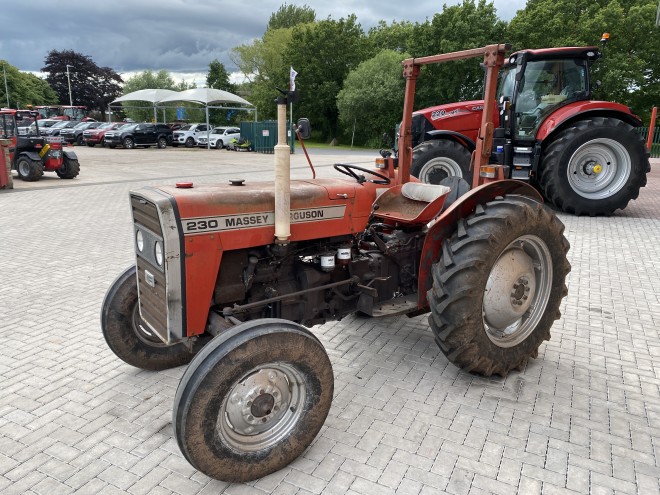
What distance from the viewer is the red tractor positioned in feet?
42.7

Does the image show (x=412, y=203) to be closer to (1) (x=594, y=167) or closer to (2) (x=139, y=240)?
(2) (x=139, y=240)

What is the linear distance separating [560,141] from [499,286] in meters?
6.30

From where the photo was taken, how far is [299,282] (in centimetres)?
316

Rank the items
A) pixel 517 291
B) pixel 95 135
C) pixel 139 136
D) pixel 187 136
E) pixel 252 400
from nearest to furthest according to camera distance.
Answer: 1. pixel 252 400
2. pixel 517 291
3. pixel 139 136
4. pixel 95 135
5. pixel 187 136

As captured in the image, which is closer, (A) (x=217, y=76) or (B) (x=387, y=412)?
(B) (x=387, y=412)

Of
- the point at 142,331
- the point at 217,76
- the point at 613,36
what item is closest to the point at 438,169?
the point at 142,331

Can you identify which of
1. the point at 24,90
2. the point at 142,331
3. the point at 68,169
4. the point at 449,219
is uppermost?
the point at 24,90

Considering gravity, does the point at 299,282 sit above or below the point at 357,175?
below

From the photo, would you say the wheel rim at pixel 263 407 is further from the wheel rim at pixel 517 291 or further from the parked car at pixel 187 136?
the parked car at pixel 187 136

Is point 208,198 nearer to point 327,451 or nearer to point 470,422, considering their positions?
point 327,451

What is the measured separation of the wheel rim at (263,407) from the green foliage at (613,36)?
2721 centimetres

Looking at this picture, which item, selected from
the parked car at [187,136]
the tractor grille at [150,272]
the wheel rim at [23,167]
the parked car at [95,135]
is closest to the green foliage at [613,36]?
the parked car at [187,136]

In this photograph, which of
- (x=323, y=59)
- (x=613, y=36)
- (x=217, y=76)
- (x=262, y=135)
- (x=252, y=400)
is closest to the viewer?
(x=252, y=400)

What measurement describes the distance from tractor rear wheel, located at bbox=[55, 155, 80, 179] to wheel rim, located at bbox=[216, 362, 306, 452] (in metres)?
13.6
